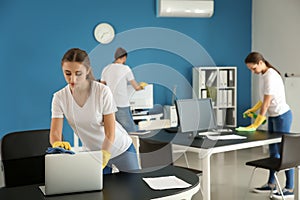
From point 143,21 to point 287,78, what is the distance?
7.35 ft

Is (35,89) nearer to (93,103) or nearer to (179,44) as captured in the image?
(179,44)

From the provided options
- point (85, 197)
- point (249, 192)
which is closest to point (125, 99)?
point (249, 192)

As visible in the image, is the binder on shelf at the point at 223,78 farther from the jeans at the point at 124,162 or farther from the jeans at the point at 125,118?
the jeans at the point at 124,162

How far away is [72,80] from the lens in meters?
2.50

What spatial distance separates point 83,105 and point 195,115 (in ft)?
5.46

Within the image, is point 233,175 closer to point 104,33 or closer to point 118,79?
point 118,79

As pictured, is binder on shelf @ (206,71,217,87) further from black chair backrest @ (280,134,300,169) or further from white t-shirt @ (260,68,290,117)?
black chair backrest @ (280,134,300,169)

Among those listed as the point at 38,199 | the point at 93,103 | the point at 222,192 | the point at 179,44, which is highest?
the point at 179,44

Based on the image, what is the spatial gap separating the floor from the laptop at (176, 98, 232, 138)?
0.70 metres

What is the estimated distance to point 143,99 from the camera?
6.25 metres

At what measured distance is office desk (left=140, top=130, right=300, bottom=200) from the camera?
356 cm

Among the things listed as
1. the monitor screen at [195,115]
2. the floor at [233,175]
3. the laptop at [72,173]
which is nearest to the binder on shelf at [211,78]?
the floor at [233,175]

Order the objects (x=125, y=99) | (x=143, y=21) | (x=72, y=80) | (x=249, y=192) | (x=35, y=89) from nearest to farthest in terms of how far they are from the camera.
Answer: (x=72, y=80) < (x=249, y=192) < (x=125, y=99) < (x=35, y=89) < (x=143, y=21)

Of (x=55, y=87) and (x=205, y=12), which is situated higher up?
(x=205, y=12)
